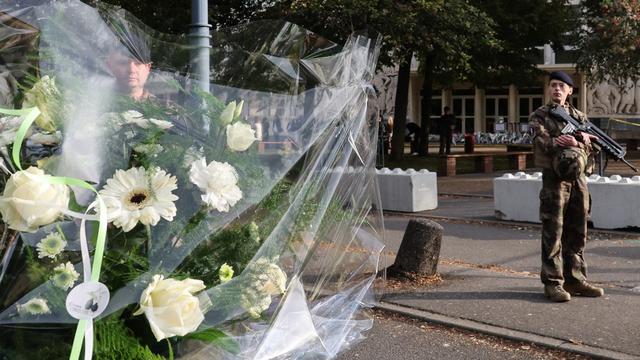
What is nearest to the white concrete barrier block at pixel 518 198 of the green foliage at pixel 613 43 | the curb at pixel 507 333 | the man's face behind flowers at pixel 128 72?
the curb at pixel 507 333

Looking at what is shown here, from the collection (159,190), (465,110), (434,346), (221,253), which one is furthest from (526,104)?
(159,190)

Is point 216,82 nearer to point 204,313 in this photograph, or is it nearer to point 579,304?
point 204,313

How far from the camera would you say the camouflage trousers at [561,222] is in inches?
250

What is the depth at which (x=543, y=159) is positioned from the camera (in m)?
6.33

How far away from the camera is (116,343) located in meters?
2.02

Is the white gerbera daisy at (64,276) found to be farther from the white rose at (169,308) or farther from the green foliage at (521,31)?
the green foliage at (521,31)

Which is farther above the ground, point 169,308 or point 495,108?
point 495,108

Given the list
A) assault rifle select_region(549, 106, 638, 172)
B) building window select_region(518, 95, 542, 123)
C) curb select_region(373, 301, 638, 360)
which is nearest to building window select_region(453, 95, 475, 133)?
building window select_region(518, 95, 542, 123)

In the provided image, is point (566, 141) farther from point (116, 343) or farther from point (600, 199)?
point (116, 343)

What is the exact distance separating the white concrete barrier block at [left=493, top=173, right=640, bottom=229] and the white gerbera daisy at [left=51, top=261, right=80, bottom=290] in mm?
9268

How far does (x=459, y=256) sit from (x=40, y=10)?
7.17m

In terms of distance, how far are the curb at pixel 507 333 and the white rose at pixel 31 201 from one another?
2.90m

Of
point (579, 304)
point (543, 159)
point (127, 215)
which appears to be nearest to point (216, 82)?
point (127, 215)

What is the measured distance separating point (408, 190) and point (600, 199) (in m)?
3.33
